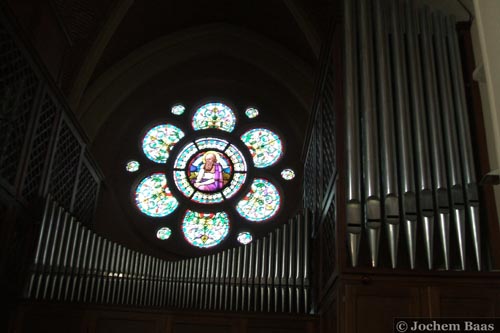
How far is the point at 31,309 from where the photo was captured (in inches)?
313

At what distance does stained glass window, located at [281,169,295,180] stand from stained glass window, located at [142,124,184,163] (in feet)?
7.32

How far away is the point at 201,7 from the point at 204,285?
6568 millimetres

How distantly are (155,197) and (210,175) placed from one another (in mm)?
1142

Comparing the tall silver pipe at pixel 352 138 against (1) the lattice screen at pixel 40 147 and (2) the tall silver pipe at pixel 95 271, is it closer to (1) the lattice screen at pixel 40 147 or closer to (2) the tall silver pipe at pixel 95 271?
(2) the tall silver pipe at pixel 95 271

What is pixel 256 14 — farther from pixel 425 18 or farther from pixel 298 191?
pixel 425 18

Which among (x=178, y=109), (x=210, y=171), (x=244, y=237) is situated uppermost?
(x=178, y=109)

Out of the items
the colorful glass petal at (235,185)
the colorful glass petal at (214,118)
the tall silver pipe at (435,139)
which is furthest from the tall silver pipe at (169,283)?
Answer: the colorful glass petal at (214,118)

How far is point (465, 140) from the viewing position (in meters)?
6.53

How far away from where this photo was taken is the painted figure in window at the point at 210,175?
12.6 m

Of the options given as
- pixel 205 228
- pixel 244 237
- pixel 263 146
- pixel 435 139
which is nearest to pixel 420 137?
pixel 435 139

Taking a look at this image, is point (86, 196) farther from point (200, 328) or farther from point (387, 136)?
point (387, 136)

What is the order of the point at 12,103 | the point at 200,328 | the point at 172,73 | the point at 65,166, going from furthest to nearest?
the point at 172,73, the point at 65,166, the point at 200,328, the point at 12,103

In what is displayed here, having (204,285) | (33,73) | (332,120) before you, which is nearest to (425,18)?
(332,120)

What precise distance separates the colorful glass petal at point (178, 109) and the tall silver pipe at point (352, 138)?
655cm
